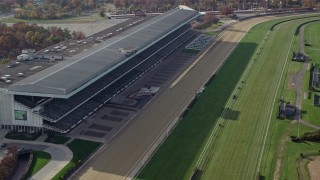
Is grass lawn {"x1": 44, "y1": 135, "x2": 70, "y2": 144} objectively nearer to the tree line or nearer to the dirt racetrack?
the dirt racetrack

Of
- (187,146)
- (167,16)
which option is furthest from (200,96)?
(167,16)

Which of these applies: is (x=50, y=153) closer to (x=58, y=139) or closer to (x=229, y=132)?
(x=58, y=139)

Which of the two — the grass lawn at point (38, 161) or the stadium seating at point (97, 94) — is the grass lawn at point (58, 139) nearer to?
the stadium seating at point (97, 94)

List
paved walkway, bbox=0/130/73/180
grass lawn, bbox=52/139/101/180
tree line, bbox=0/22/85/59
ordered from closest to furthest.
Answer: paved walkway, bbox=0/130/73/180, grass lawn, bbox=52/139/101/180, tree line, bbox=0/22/85/59

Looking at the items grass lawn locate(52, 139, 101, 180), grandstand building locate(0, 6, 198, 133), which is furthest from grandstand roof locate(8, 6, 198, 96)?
grass lawn locate(52, 139, 101, 180)

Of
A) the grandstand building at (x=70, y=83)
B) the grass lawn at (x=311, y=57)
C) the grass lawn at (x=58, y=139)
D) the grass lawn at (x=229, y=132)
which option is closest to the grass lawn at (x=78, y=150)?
the grass lawn at (x=58, y=139)
